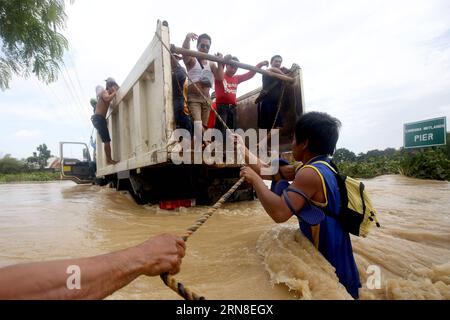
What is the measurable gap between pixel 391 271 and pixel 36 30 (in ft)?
23.3

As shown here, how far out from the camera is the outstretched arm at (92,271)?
0.67m

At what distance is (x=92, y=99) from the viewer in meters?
6.52

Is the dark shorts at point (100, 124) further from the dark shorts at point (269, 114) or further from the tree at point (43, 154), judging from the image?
the tree at point (43, 154)

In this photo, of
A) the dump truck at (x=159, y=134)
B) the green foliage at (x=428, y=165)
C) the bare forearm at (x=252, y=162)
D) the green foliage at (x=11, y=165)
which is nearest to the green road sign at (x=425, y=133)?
the green foliage at (x=428, y=165)

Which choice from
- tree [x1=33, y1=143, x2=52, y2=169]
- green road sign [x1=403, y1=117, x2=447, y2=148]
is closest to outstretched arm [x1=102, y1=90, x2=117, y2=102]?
green road sign [x1=403, y1=117, x2=447, y2=148]

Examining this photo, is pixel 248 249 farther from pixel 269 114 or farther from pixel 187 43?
pixel 269 114

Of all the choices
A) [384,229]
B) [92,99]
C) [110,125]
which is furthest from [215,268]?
[92,99]

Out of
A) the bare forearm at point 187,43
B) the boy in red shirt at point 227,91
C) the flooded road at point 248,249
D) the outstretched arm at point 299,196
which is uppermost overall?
the bare forearm at point 187,43

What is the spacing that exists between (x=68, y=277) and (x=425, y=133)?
11458 millimetres

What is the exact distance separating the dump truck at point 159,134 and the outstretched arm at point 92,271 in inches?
79.9

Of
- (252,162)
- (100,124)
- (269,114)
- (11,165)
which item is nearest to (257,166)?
(252,162)

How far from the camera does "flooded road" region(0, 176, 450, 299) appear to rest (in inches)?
53.2

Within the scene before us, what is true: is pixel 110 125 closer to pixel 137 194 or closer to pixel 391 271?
pixel 137 194

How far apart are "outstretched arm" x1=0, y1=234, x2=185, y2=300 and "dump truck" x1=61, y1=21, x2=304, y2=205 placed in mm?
2029
